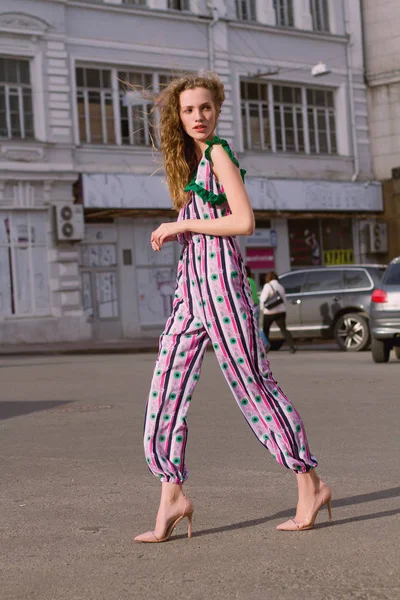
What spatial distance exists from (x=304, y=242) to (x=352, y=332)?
13.4 m

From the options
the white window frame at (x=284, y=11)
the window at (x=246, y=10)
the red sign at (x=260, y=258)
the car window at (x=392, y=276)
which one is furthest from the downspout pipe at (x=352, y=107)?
the car window at (x=392, y=276)

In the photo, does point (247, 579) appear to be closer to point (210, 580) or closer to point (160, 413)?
point (210, 580)

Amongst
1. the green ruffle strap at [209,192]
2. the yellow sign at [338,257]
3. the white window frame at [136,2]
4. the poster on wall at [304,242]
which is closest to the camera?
the green ruffle strap at [209,192]

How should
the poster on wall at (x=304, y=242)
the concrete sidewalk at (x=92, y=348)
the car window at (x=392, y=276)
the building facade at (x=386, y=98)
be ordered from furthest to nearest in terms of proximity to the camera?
the building facade at (x=386, y=98)
the poster on wall at (x=304, y=242)
the concrete sidewalk at (x=92, y=348)
the car window at (x=392, y=276)

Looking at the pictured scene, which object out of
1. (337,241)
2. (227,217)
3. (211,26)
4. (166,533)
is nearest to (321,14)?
(211,26)

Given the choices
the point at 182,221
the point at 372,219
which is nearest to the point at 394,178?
the point at 372,219

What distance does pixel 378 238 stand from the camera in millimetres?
37844

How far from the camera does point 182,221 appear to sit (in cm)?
496

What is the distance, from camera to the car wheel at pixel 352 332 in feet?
75.7

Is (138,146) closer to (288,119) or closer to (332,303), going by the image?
(288,119)

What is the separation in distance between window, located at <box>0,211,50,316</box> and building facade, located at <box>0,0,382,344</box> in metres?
0.04

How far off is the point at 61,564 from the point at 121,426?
525 centimetres

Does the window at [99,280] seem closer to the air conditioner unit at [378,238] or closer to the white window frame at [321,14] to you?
the air conditioner unit at [378,238]

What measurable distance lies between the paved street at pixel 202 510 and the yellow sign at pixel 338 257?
998 inches
